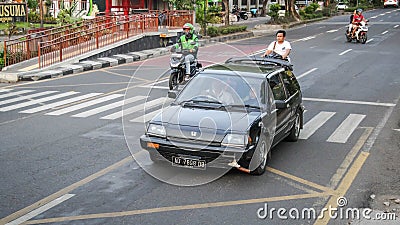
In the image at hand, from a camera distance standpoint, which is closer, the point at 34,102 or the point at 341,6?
the point at 34,102

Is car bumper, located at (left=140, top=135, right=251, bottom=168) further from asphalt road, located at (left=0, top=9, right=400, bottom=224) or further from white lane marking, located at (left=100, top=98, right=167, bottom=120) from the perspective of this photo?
white lane marking, located at (left=100, top=98, right=167, bottom=120)

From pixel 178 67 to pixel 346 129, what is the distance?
5.90 meters

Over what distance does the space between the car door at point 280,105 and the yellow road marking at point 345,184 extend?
4.17ft

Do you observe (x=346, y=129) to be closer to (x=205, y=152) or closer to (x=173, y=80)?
(x=205, y=152)

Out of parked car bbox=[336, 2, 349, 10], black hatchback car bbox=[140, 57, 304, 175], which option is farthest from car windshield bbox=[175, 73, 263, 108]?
parked car bbox=[336, 2, 349, 10]

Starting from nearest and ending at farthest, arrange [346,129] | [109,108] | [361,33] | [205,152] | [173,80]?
[205,152], [346,129], [109,108], [173,80], [361,33]

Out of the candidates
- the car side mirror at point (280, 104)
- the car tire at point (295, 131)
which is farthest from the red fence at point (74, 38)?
the car side mirror at point (280, 104)

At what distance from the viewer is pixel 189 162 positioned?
8.19 m

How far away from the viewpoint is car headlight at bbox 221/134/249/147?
8117 millimetres

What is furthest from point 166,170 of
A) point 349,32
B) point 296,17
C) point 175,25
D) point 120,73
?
point 296,17

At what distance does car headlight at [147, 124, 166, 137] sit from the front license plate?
0.41 metres

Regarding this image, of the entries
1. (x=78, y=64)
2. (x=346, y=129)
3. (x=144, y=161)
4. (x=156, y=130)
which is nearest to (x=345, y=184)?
(x=156, y=130)

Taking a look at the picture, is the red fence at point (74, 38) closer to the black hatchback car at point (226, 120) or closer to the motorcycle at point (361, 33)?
the motorcycle at point (361, 33)

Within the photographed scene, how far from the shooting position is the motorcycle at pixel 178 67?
16.3 m
